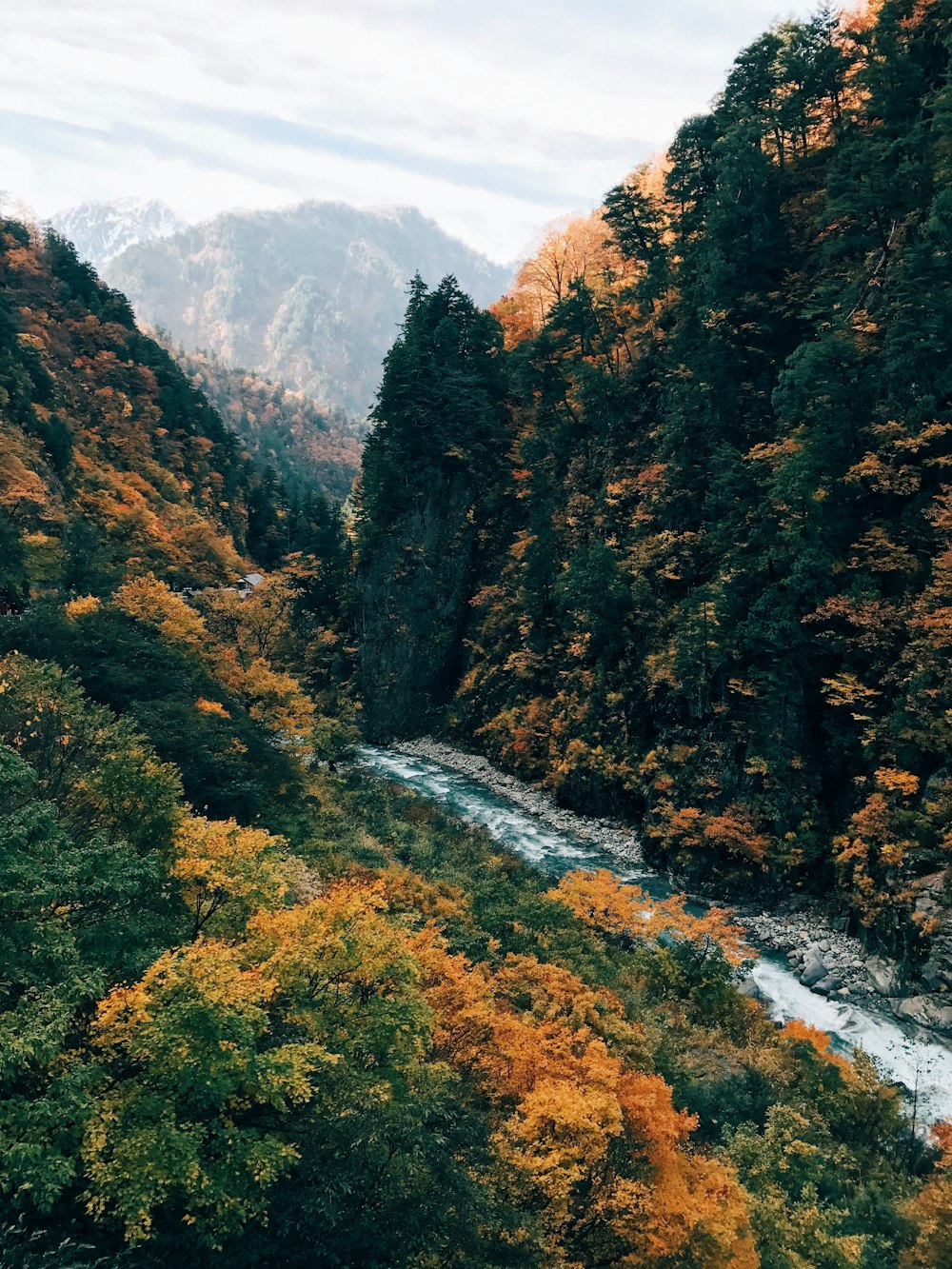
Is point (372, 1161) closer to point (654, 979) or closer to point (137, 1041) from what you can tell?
point (137, 1041)

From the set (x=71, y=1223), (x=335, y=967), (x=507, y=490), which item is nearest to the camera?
(x=71, y=1223)

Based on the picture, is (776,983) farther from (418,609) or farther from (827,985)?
(418,609)

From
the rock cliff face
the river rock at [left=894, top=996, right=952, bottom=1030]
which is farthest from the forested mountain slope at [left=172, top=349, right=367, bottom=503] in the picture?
the river rock at [left=894, top=996, right=952, bottom=1030]

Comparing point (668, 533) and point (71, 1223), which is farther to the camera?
point (668, 533)

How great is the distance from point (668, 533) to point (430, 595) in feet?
72.3

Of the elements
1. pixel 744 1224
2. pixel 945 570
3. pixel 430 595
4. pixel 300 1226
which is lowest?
pixel 744 1224

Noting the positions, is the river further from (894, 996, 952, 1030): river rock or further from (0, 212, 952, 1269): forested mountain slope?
(0, 212, 952, 1269): forested mountain slope

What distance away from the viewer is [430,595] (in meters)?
54.2

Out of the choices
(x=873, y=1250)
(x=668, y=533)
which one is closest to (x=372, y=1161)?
(x=873, y=1250)

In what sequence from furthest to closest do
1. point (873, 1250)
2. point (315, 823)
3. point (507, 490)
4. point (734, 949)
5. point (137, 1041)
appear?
point (507, 490) → point (315, 823) → point (734, 949) → point (873, 1250) → point (137, 1041)

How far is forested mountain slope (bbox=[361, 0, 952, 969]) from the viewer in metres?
26.5

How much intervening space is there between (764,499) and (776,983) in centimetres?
2012

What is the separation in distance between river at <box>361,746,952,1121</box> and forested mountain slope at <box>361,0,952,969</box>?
2235 millimetres

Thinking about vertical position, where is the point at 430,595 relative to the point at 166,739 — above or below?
above
